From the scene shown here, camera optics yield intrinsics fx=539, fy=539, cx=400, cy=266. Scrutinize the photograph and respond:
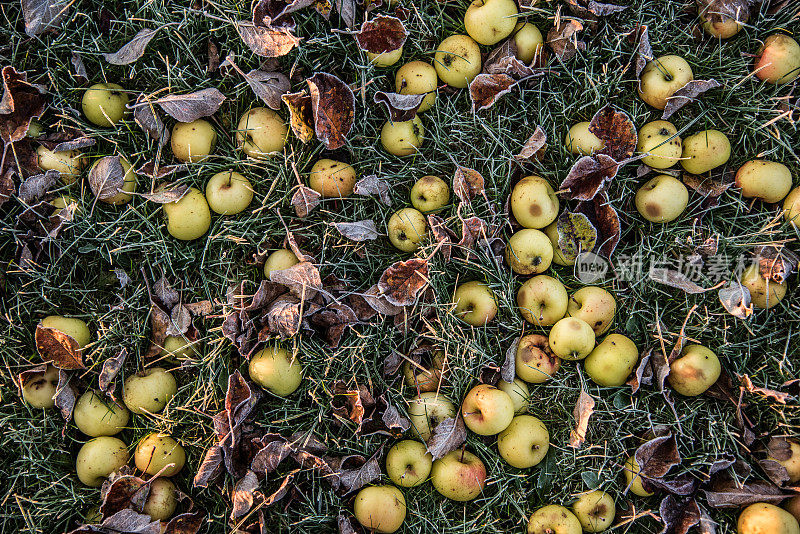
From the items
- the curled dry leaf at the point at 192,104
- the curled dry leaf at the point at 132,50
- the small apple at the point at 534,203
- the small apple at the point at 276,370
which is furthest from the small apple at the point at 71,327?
the small apple at the point at 534,203

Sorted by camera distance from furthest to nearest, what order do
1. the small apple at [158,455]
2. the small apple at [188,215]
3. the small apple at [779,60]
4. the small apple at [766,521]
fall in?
the small apple at [779,60]
the small apple at [188,215]
the small apple at [158,455]
the small apple at [766,521]

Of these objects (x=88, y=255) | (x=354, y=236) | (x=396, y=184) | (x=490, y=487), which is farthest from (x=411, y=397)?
(x=88, y=255)

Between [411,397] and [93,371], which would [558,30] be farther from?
[93,371]

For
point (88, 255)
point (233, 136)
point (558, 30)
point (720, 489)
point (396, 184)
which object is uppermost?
point (558, 30)

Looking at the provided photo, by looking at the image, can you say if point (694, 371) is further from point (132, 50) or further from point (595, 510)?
point (132, 50)

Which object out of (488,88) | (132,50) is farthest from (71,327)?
(488,88)

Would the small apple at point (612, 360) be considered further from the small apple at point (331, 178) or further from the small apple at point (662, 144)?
the small apple at point (331, 178)
